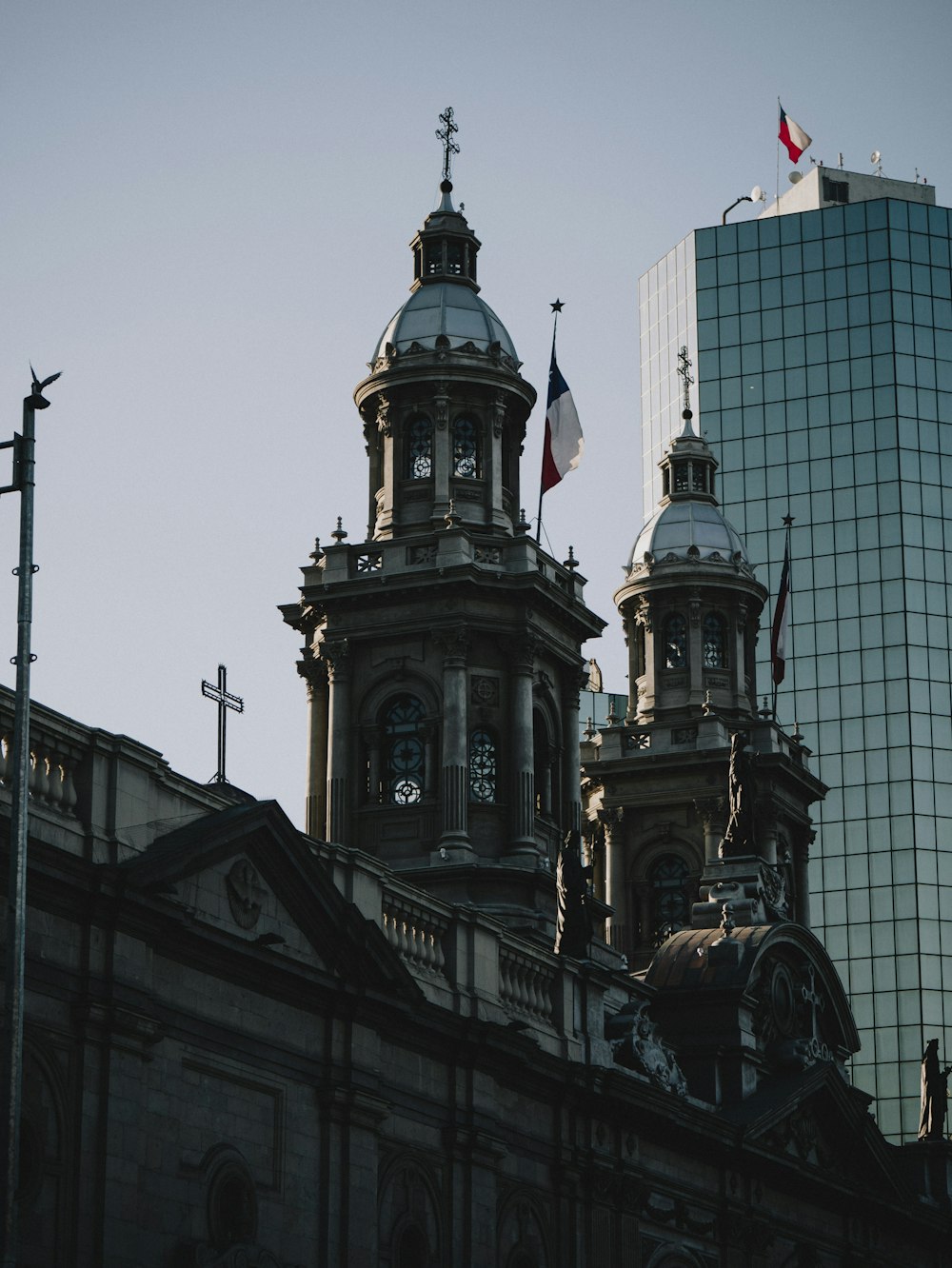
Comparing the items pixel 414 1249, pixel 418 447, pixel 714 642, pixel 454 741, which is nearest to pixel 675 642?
pixel 714 642

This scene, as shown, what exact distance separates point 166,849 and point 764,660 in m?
77.7

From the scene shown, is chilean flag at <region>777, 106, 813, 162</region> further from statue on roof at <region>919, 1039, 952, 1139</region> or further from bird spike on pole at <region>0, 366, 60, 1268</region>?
bird spike on pole at <region>0, 366, 60, 1268</region>

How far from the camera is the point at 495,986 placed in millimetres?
43375

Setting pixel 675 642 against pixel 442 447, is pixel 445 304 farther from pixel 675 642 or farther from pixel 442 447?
pixel 675 642

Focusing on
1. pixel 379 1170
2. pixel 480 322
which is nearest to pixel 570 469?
pixel 480 322

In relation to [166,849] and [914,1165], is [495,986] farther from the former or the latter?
[914,1165]

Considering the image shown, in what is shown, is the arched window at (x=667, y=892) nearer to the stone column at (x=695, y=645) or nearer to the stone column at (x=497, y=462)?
the stone column at (x=695, y=645)

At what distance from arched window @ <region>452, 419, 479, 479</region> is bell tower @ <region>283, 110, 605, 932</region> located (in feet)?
0.16

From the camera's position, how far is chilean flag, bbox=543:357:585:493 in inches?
2446

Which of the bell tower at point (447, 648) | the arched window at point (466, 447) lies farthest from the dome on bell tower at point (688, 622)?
the arched window at point (466, 447)

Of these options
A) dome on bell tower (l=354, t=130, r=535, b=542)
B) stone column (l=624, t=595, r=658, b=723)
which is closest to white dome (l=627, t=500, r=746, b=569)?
stone column (l=624, t=595, r=658, b=723)

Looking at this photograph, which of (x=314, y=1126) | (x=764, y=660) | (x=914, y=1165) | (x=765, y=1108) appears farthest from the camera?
(x=764, y=660)

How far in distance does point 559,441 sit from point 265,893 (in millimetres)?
27064

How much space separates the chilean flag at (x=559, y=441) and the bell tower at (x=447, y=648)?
1794 millimetres
